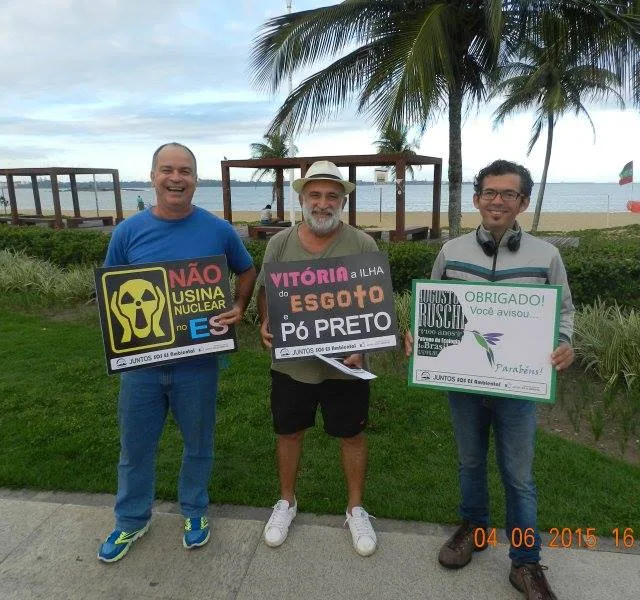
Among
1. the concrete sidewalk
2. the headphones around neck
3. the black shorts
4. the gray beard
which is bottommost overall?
the concrete sidewalk

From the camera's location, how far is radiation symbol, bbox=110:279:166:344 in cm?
274

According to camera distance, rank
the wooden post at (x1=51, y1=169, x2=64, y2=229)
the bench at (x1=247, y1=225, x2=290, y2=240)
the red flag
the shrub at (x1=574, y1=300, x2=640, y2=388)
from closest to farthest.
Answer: the shrub at (x1=574, y1=300, x2=640, y2=388), the bench at (x1=247, y1=225, x2=290, y2=240), the wooden post at (x1=51, y1=169, x2=64, y2=229), the red flag

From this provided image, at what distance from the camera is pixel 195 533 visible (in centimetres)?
300

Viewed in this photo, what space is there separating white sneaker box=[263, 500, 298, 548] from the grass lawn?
220mm

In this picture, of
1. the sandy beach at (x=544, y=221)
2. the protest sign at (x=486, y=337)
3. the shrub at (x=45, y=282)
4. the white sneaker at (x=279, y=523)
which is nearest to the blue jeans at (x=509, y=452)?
the protest sign at (x=486, y=337)

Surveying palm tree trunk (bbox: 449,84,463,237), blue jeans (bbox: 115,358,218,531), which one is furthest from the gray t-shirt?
palm tree trunk (bbox: 449,84,463,237)

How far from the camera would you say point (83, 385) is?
5457 mm

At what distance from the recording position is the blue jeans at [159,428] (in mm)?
2826

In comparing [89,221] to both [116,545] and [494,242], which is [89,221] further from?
[494,242]

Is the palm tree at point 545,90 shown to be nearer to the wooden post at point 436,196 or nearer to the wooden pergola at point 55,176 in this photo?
the wooden post at point 436,196

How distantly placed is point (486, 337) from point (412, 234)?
472 inches

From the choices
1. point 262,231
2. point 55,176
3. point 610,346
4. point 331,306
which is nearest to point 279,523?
point 331,306

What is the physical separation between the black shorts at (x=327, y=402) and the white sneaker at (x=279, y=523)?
0.55 metres

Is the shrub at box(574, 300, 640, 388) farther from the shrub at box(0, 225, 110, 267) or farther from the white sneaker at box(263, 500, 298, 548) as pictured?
the shrub at box(0, 225, 110, 267)
